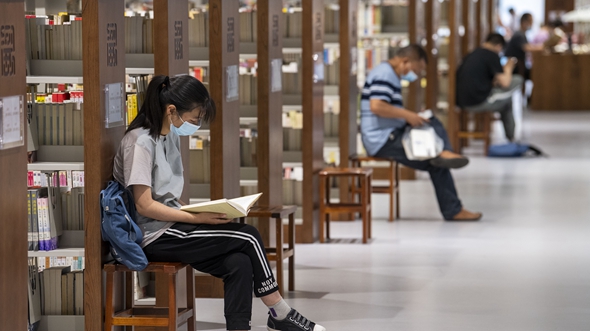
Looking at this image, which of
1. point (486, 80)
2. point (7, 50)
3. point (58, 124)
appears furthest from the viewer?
point (486, 80)

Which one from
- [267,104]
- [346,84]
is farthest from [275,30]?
[346,84]

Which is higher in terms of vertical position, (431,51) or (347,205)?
(431,51)

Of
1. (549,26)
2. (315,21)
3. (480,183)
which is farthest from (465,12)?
(315,21)

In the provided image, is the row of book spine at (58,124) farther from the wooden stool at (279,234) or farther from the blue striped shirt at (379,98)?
the blue striped shirt at (379,98)

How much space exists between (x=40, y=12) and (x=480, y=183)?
628cm

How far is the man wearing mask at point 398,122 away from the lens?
7941mm

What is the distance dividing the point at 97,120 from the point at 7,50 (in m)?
0.78

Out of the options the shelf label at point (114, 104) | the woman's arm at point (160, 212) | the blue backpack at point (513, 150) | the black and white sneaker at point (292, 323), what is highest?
the shelf label at point (114, 104)

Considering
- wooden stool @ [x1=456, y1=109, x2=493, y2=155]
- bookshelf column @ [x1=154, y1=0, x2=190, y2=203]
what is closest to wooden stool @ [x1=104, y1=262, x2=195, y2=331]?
bookshelf column @ [x1=154, y1=0, x2=190, y2=203]

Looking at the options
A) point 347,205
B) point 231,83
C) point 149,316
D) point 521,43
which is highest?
point 521,43

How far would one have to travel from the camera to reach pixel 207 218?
4379 mm

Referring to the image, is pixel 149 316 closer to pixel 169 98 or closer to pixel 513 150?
pixel 169 98

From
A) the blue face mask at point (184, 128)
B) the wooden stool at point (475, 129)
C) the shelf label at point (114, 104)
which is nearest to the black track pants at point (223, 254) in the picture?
the blue face mask at point (184, 128)

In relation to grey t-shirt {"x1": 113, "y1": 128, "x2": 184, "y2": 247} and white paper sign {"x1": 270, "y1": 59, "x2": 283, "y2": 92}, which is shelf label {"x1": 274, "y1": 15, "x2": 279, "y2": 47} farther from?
grey t-shirt {"x1": 113, "y1": 128, "x2": 184, "y2": 247}
